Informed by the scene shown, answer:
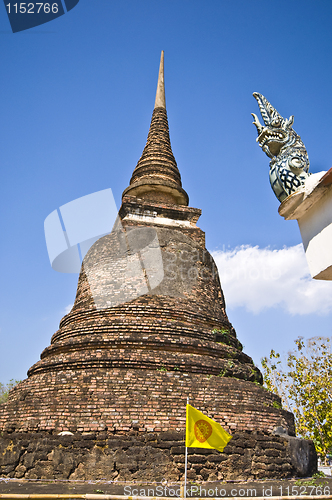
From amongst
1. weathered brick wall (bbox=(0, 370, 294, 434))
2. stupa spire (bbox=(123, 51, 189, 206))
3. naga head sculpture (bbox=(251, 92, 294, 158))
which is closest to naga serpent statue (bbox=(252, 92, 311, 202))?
naga head sculpture (bbox=(251, 92, 294, 158))

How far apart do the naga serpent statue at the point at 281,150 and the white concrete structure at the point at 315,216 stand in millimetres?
161

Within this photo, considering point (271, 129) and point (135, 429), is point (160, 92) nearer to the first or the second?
point (271, 129)

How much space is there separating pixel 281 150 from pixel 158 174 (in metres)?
11.4

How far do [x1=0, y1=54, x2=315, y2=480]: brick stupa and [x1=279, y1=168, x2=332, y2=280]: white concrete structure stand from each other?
5.07 meters

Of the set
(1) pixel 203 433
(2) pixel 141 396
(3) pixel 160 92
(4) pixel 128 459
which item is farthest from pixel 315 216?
(3) pixel 160 92

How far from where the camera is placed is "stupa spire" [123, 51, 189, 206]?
14.8 m

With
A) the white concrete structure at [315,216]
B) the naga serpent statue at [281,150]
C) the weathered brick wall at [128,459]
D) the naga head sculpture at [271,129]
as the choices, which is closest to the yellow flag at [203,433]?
the weathered brick wall at [128,459]

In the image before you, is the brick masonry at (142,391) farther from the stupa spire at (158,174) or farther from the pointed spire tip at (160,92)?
the pointed spire tip at (160,92)

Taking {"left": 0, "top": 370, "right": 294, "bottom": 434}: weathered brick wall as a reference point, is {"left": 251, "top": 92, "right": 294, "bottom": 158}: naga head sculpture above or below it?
above

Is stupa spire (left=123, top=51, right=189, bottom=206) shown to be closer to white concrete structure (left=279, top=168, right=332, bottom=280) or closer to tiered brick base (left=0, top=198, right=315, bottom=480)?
tiered brick base (left=0, top=198, right=315, bottom=480)

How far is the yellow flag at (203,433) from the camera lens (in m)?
5.64

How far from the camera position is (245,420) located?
7.64 m

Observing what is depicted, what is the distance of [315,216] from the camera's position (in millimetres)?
3686

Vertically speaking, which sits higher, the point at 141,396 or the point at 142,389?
the point at 142,389
